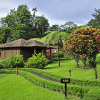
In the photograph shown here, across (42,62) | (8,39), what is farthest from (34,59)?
(8,39)

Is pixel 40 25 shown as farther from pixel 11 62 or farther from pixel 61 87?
pixel 61 87

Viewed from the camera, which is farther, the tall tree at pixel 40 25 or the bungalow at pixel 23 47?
the tall tree at pixel 40 25

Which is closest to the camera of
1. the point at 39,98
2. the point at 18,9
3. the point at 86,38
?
the point at 39,98

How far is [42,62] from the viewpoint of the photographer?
12.2 m

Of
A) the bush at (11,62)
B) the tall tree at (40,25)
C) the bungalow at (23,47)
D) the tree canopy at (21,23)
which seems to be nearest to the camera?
the bush at (11,62)

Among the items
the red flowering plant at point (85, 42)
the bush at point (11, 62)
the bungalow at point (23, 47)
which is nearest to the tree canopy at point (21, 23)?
the bungalow at point (23, 47)

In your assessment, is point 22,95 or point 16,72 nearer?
point 22,95

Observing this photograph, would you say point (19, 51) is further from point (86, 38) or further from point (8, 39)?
point (8, 39)

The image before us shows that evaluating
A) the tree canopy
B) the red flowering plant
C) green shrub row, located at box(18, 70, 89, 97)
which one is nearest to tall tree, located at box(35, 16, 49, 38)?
the tree canopy

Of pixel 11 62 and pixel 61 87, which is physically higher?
pixel 11 62

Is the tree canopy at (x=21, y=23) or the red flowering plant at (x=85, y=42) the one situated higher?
the tree canopy at (x=21, y=23)

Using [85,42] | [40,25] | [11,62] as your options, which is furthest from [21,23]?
[85,42]

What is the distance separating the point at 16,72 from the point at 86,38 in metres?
6.47

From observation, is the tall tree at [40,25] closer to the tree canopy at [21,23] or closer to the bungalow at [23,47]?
the tree canopy at [21,23]
